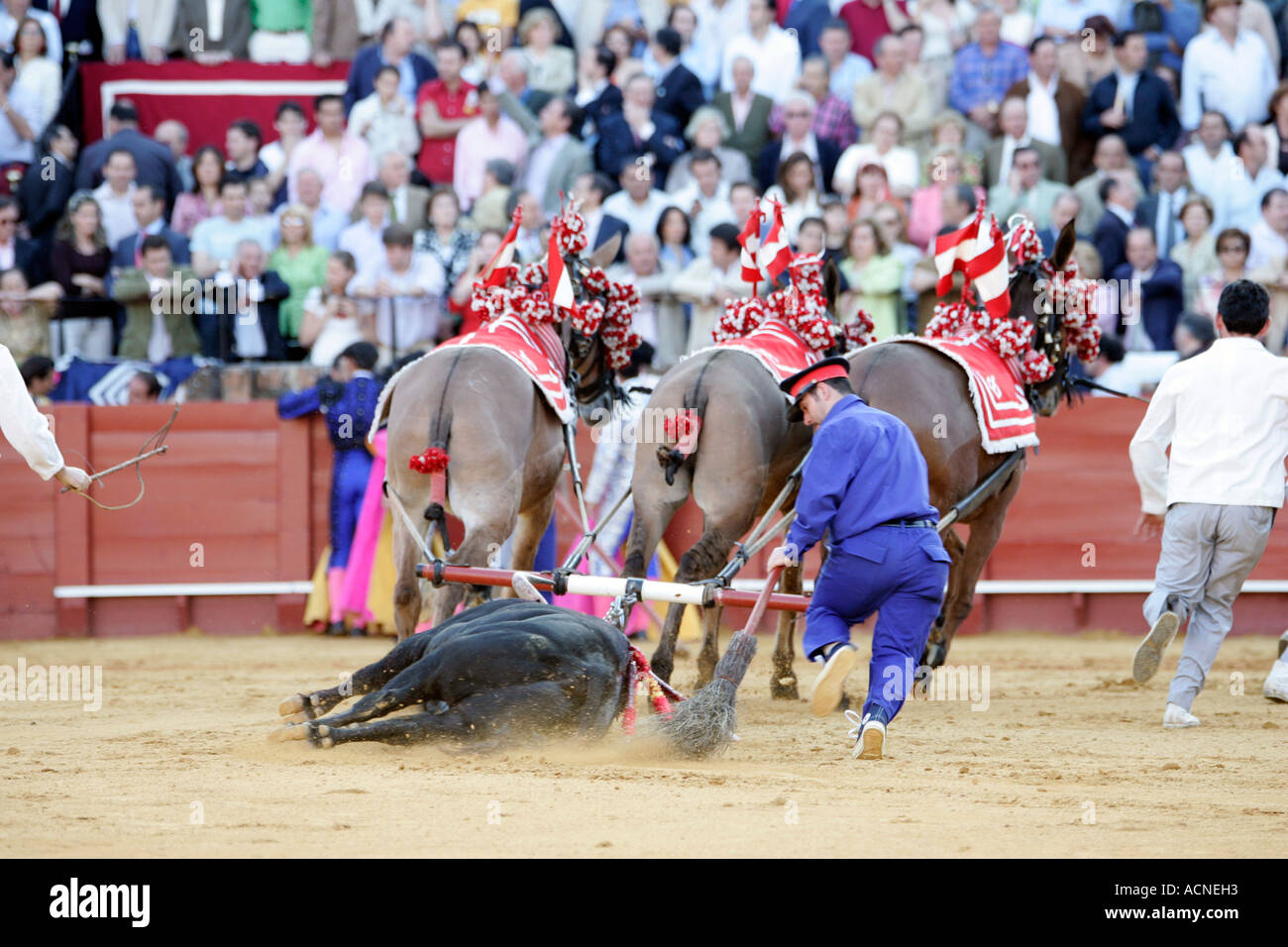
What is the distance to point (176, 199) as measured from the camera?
50.4ft

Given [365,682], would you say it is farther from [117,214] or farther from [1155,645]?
[117,214]

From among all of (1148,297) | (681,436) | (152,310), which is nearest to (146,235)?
(152,310)

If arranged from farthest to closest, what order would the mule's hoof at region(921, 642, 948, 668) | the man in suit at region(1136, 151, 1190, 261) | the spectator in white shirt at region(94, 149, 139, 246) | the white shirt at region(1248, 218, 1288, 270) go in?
the spectator in white shirt at region(94, 149, 139, 246) < the man in suit at region(1136, 151, 1190, 261) < the white shirt at region(1248, 218, 1288, 270) < the mule's hoof at region(921, 642, 948, 668)

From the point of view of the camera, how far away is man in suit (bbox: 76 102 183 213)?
15336 mm

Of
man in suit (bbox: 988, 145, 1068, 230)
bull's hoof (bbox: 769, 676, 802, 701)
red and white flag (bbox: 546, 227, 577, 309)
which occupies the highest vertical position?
man in suit (bbox: 988, 145, 1068, 230)

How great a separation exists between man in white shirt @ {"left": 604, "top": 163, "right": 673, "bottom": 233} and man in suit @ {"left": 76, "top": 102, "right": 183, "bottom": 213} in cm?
414

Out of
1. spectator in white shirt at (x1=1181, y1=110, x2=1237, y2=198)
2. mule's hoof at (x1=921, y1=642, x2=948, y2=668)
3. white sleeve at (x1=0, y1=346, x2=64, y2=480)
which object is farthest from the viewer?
spectator in white shirt at (x1=1181, y1=110, x2=1237, y2=198)

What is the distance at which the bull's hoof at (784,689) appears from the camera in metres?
9.70

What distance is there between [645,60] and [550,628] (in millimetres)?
10794

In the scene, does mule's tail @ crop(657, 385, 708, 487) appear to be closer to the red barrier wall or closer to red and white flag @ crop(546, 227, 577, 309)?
red and white flag @ crop(546, 227, 577, 309)

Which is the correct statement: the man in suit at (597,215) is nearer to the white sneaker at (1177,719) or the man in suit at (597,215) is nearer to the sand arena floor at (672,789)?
the sand arena floor at (672,789)

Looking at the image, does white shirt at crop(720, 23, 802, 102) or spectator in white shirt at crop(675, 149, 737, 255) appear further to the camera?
white shirt at crop(720, 23, 802, 102)

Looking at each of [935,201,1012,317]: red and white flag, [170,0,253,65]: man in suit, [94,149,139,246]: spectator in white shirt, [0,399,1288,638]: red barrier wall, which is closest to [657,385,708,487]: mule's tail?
[935,201,1012,317]: red and white flag

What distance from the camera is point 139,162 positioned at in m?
15.3
